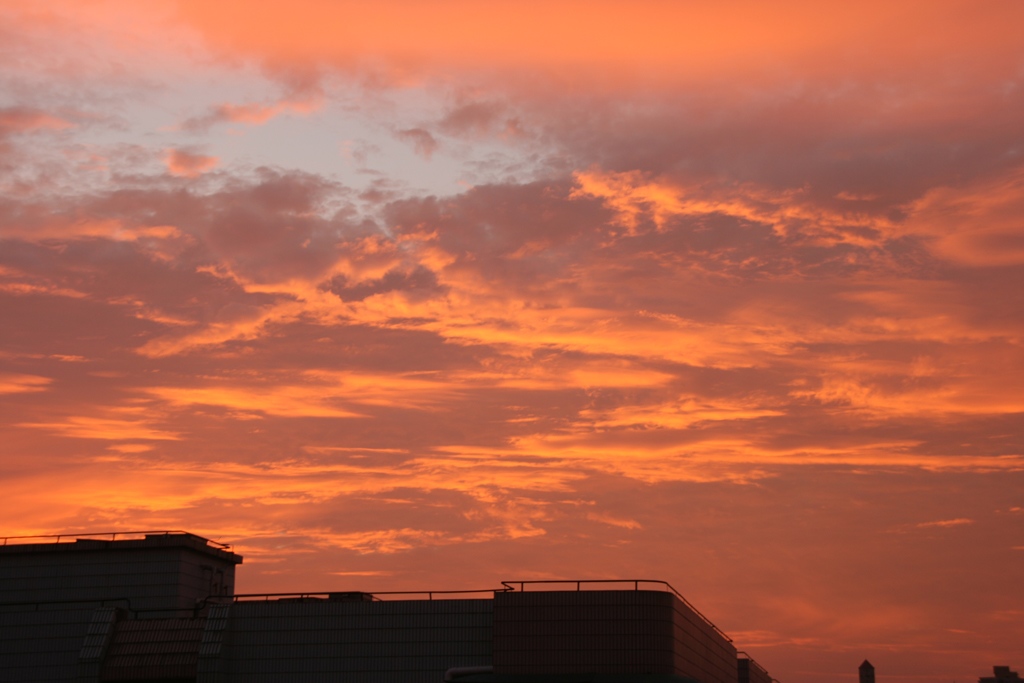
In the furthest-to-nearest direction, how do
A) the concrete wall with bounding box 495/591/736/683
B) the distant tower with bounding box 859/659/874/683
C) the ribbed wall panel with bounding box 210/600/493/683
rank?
the distant tower with bounding box 859/659/874/683, the ribbed wall panel with bounding box 210/600/493/683, the concrete wall with bounding box 495/591/736/683

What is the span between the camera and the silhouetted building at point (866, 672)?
388 ft

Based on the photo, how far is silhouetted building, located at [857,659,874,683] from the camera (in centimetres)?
11825

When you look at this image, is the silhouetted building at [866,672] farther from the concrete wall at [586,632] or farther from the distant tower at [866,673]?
the concrete wall at [586,632]

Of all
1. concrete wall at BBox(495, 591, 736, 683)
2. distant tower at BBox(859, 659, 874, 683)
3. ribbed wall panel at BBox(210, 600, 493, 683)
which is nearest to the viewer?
concrete wall at BBox(495, 591, 736, 683)

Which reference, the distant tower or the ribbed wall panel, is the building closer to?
the ribbed wall panel

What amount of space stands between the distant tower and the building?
6785 centimetres

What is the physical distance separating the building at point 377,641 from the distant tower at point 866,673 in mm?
67851

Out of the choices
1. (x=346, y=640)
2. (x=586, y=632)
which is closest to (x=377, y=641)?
(x=346, y=640)

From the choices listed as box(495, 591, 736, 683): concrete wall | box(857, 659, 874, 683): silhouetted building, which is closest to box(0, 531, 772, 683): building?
box(495, 591, 736, 683): concrete wall

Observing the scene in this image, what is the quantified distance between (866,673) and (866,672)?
105 millimetres

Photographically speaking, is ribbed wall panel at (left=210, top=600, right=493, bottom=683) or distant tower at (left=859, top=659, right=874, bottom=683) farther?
distant tower at (left=859, top=659, right=874, bottom=683)

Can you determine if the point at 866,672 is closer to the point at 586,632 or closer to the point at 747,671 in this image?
the point at 747,671

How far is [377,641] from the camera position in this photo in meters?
48.2

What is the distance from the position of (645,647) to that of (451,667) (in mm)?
8283
